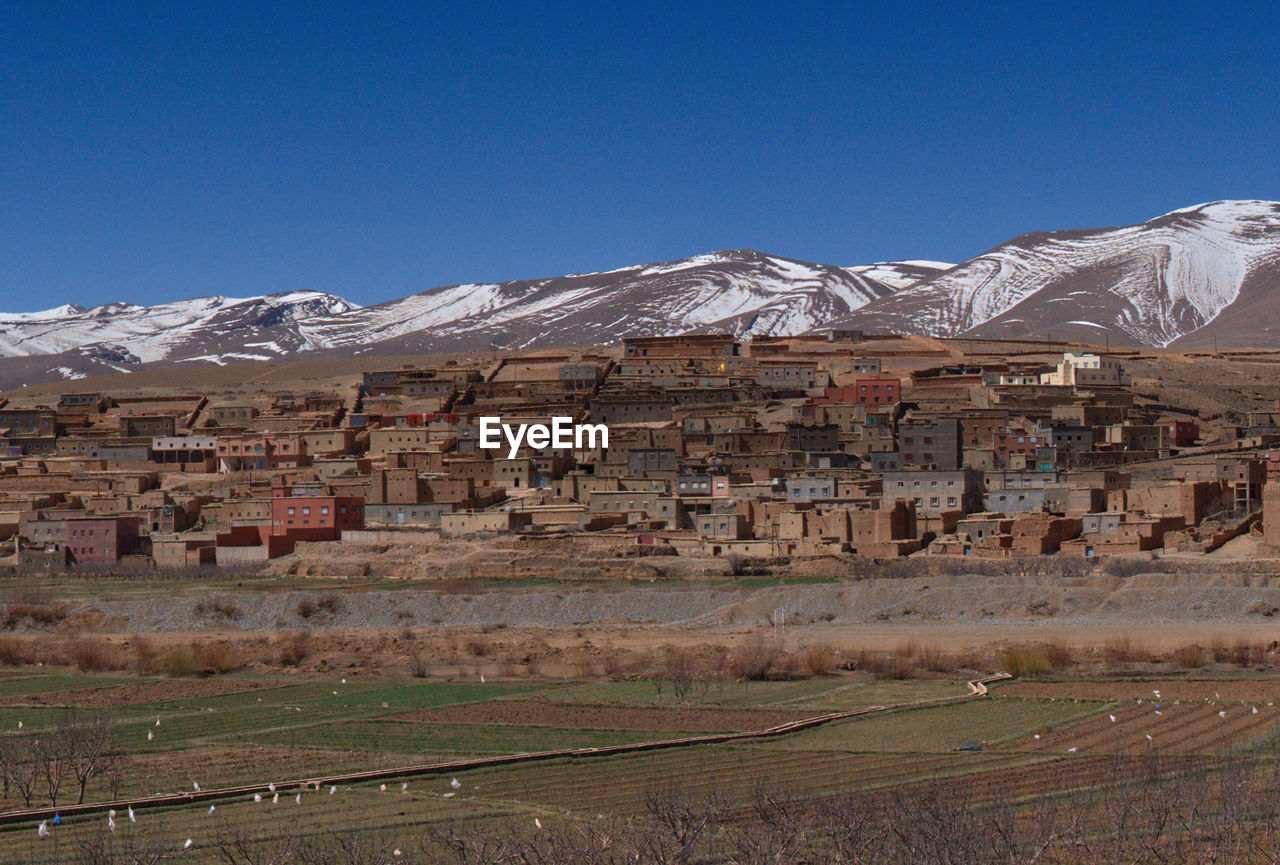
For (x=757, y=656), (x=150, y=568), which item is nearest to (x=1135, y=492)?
(x=757, y=656)

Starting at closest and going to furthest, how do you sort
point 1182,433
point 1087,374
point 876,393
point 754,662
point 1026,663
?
point 1026,663 → point 754,662 → point 1182,433 → point 876,393 → point 1087,374

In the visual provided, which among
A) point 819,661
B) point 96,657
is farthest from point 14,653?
point 819,661

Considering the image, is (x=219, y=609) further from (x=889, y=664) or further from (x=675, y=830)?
(x=675, y=830)

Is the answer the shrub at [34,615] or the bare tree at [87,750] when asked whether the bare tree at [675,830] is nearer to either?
the bare tree at [87,750]

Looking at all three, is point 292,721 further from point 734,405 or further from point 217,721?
point 734,405

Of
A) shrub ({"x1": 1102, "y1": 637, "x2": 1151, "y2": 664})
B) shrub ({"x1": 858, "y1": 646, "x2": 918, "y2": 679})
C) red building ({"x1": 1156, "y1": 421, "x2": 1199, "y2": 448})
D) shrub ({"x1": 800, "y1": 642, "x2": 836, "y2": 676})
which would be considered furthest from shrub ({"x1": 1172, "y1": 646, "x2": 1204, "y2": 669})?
red building ({"x1": 1156, "y1": 421, "x2": 1199, "y2": 448})

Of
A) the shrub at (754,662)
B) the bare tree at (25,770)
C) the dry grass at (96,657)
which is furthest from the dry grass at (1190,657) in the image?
the dry grass at (96,657)

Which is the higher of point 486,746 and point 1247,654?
point 1247,654

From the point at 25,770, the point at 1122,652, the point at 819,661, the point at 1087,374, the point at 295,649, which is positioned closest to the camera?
the point at 25,770
